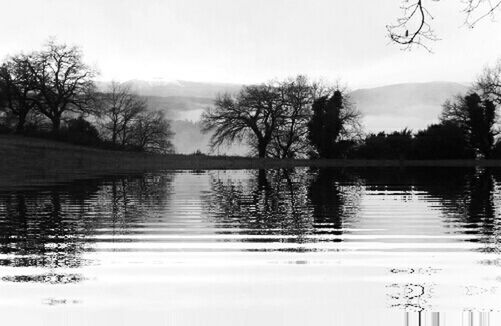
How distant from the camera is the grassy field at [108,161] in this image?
202 feet

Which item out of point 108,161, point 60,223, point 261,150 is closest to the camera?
point 60,223

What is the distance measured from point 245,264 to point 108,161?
62.8 m

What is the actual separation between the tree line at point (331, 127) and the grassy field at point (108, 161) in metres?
2.23

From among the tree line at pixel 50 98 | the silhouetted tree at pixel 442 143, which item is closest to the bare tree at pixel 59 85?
the tree line at pixel 50 98

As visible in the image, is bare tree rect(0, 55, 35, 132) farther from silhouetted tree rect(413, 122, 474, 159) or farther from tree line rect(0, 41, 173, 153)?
silhouetted tree rect(413, 122, 474, 159)

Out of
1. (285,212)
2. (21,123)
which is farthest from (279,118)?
(285,212)

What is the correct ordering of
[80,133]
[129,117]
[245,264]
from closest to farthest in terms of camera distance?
[245,264] < [80,133] < [129,117]

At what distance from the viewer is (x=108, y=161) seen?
71125 millimetres

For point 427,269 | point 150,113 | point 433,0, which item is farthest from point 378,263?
point 150,113

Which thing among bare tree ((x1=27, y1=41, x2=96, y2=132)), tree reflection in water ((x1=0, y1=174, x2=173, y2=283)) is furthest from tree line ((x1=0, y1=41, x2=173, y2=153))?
tree reflection in water ((x1=0, y1=174, x2=173, y2=283))

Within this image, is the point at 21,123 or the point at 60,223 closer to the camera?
the point at 60,223

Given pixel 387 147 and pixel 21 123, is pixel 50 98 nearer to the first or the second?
pixel 21 123

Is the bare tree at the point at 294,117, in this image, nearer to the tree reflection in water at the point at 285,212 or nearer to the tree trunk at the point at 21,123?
the tree trunk at the point at 21,123

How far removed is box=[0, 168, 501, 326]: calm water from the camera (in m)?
7.43
